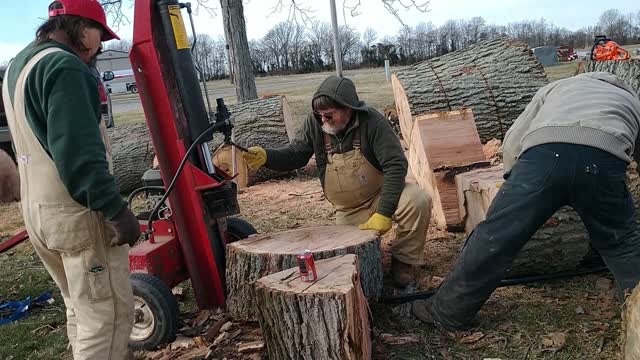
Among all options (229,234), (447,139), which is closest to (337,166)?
(229,234)

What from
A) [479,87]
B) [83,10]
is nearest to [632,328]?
[83,10]

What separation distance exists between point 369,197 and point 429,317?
3.48 feet

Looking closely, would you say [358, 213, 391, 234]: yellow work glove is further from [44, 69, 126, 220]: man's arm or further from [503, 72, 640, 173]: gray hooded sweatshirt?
[44, 69, 126, 220]: man's arm

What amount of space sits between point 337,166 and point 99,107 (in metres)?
1.85

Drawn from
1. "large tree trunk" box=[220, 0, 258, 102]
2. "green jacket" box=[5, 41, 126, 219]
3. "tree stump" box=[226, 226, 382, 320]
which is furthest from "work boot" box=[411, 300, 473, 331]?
"large tree trunk" box=[220, 0, 258, 102]

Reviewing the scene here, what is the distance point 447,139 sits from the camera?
192 inches

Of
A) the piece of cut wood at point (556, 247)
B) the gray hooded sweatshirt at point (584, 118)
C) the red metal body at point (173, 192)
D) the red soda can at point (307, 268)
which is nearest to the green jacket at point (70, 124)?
the red metal body at point (173, 192)

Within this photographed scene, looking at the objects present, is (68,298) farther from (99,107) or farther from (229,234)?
(229,234)

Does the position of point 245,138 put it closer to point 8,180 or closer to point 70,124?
point 8,180

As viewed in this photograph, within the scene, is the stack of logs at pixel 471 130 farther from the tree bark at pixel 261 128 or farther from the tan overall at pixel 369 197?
the tree bark at pixel 261 128

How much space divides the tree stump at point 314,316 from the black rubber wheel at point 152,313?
73 centimetres

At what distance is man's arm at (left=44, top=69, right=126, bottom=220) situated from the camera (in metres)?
2.21

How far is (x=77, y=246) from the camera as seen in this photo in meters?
2.40

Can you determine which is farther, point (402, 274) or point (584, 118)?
point (402, 274)
